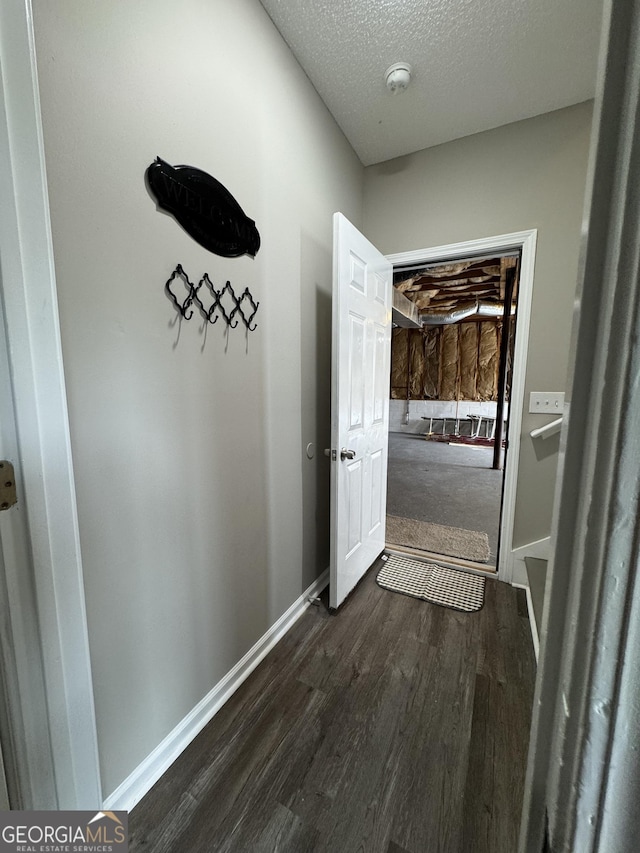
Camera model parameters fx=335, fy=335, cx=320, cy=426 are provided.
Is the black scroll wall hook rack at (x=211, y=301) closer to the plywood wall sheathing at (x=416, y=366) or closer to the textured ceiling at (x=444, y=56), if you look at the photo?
the textured ceiling at (x=444, y=56)

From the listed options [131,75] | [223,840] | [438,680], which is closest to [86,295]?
[131,75]

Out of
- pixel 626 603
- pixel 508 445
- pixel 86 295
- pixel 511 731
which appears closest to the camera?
pixel 626 603

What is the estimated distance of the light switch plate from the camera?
1.99 m

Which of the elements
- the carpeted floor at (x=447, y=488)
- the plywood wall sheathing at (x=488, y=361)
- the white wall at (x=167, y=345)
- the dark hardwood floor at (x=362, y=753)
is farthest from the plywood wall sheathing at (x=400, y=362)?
the dark hardwood floor at (x=362, y=753)

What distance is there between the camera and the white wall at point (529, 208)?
188 cm

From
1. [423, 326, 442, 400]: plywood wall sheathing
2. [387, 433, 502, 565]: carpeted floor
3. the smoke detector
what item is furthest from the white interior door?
[423, 326, 442, 400]: plywood wall sheathing

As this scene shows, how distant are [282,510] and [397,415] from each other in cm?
774

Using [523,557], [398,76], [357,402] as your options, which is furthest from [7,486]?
[523,557]

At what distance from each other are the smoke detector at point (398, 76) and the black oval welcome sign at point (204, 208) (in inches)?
43.0

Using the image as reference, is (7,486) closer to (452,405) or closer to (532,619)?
(532,619)

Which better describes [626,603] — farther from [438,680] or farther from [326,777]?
[438,680]

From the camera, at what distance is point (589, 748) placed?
1.00 feet

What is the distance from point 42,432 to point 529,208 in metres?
2.56

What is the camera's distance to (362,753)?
3.92 ft
